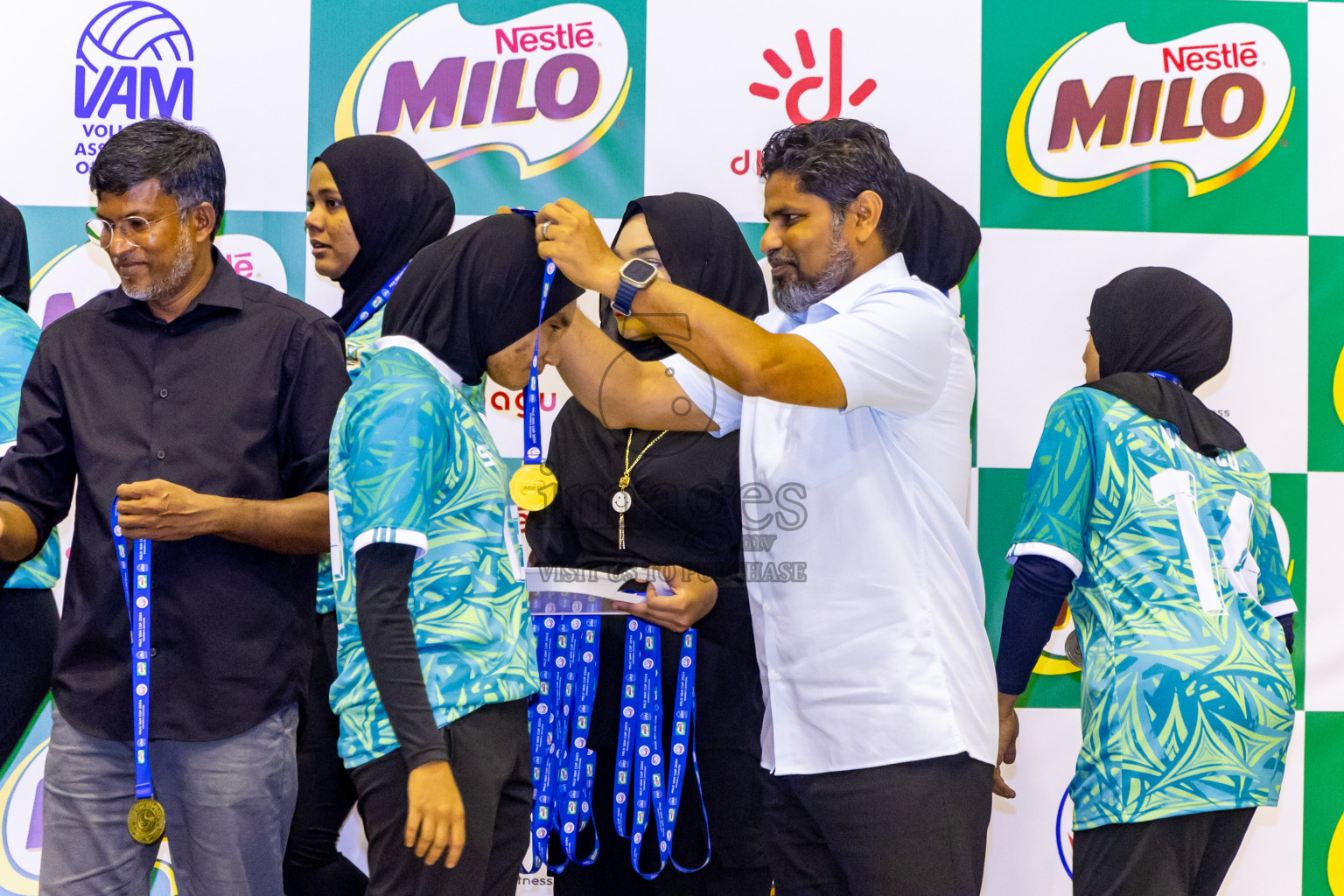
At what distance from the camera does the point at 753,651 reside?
252 centimetres

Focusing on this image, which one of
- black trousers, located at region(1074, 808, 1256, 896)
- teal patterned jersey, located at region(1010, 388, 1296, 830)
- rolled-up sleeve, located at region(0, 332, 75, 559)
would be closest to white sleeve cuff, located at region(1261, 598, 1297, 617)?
teal patterned jersey, located at region(1010, 388, 1296, 830)

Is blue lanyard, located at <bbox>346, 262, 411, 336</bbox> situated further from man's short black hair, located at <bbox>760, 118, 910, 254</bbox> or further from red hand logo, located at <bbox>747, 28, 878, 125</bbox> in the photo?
red hand logo, located at <bbox>747, 28, 878, 125</bbox>

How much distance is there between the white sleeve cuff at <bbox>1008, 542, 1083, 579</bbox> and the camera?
237 cm

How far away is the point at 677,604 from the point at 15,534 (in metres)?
1.16

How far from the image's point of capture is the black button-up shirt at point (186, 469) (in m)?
2.02

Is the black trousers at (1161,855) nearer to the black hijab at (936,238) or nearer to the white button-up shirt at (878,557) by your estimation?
the white button-up shirt at (878,557)

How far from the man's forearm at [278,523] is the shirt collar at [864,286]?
0.90m

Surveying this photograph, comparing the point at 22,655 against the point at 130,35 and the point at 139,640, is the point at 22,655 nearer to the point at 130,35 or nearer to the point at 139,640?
the point at 139,640

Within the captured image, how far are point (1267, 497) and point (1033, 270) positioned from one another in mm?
1005

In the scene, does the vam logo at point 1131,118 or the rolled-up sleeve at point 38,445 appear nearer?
the rolled-up sleeve at point 38,445

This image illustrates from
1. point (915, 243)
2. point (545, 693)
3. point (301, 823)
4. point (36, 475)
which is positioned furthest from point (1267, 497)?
point (36, 475)

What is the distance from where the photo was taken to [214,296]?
214 centimetres

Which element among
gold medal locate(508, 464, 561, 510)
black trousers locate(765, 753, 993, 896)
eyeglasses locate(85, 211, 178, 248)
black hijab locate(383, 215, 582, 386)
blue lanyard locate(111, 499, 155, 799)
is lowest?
black trousers locate(765, 753, 993, 896)

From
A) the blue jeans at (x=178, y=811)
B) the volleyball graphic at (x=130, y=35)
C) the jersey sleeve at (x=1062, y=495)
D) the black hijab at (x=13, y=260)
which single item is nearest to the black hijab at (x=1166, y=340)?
the jersey sleeve at (x=1062, y=495)
